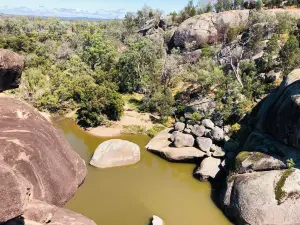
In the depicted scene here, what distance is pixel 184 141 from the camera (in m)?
27.0

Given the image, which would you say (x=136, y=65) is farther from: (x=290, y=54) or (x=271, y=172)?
(x=271, y=172)

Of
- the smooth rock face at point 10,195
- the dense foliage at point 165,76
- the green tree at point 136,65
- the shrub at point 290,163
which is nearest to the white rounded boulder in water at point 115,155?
the dense foliage at point 165,76

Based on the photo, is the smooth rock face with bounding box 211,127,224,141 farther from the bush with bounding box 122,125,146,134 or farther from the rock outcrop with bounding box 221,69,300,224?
the bush with bounding box 122,125,146,134

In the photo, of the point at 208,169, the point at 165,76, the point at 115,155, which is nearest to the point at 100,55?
the point at 165,76

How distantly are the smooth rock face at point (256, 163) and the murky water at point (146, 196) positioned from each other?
3.31 metres

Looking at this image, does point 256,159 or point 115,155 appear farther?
point 115,155

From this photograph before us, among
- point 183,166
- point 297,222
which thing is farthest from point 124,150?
point 297,222

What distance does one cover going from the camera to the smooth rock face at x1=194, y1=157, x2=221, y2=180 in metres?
23.0

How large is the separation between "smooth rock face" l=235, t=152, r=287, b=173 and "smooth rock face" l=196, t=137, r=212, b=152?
5.31 m

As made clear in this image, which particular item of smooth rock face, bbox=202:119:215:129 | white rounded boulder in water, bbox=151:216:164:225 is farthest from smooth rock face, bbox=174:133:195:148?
white rounded boulder in water, bbox=151:216:164:225

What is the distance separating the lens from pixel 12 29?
96.6 metres

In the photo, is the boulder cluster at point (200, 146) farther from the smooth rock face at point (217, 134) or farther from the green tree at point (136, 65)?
the green tree at point (136, 65)

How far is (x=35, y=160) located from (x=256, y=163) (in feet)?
53.4

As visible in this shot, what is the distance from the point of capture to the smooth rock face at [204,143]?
26.1 meters
